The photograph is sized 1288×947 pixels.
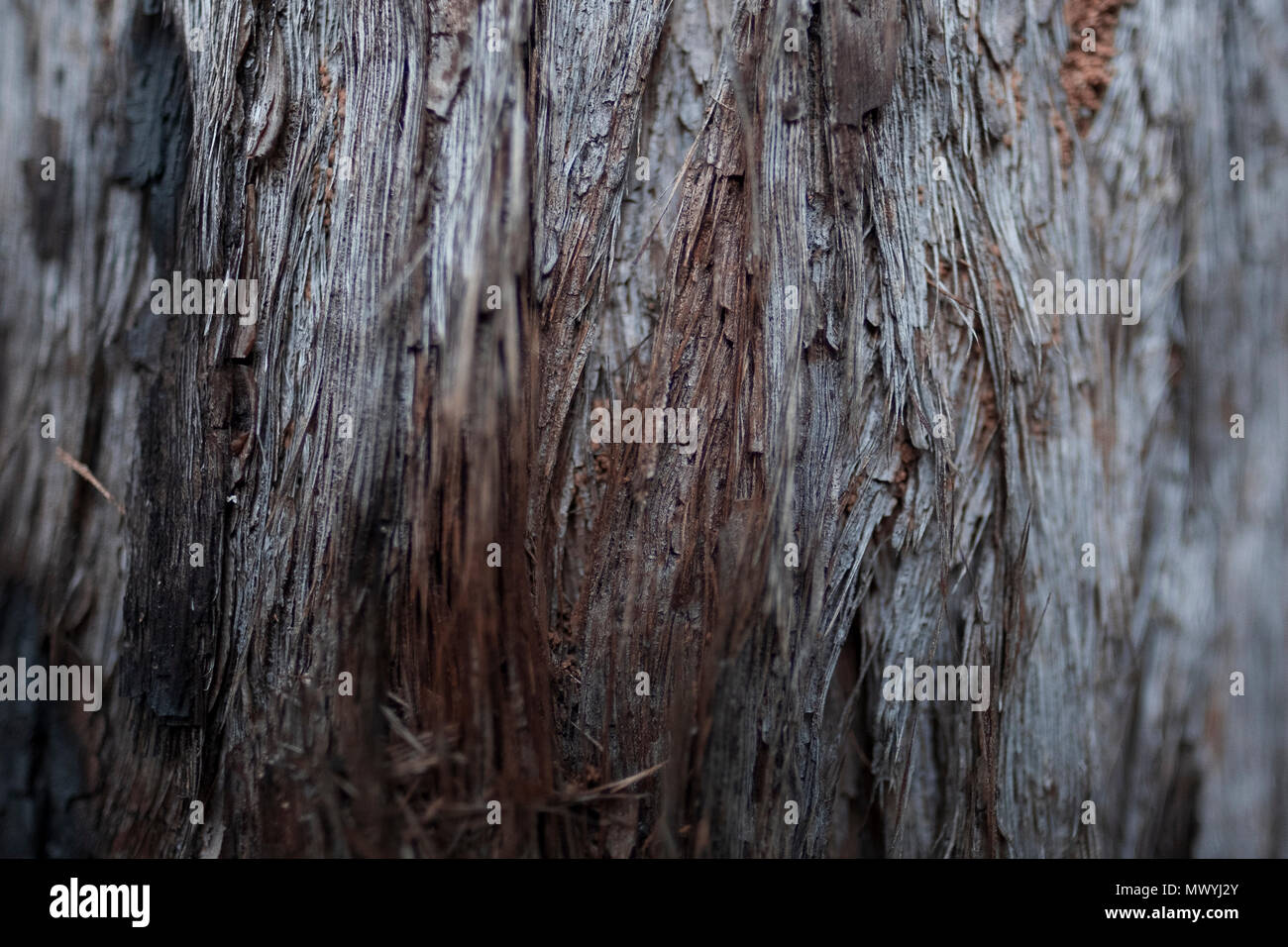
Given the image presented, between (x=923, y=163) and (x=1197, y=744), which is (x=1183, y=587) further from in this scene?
(x=923, y=163)

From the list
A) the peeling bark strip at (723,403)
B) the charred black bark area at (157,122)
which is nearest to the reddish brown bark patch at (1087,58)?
the peeling bark strip at (723,403)

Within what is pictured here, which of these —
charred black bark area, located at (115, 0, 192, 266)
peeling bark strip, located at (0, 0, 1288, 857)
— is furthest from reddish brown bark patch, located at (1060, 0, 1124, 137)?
charred black bark area, located at (115, 0, 192, 266)

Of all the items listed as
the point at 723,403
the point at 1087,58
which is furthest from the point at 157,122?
the point at 1087,58

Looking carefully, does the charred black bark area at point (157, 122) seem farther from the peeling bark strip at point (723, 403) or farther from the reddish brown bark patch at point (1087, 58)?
the reddish brown bark patch at point (1087, 58)

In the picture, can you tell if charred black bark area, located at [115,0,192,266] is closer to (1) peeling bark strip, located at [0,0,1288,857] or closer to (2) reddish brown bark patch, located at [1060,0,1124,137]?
(1) peeling bark strip, located at [0,0,1288,857]

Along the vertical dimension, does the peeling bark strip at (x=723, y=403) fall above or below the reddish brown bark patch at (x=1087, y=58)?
below

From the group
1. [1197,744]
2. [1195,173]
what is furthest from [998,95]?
[1197,744]

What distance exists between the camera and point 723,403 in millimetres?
1169

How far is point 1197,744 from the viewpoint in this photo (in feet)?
3.63

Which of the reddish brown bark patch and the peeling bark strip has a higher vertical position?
the reddish brown bark patch

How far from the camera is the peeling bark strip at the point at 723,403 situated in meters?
1.12

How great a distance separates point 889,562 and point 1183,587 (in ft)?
1.59

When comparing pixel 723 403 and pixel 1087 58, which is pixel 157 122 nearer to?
pixel 723 403

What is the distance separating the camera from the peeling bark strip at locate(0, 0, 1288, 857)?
1.12 m
